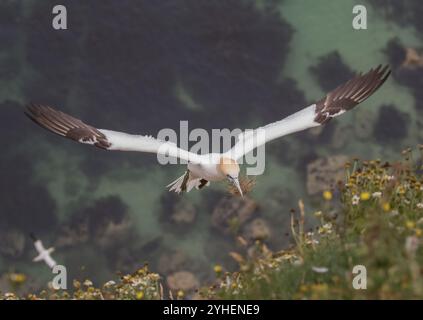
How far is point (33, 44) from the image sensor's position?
26.9 m

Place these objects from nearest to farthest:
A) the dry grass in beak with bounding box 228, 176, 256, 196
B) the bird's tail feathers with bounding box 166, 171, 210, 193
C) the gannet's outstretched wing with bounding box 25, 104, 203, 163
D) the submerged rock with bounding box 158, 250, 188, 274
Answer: the dry grass in beak with bounding box 228, 176, 256, 196 → the gannet's outstretched wing with bounding box 25, 104, 203, 163 → the bird's tail feathers with bounding box 166, 171, 210, 193 → the submerged rock with bounding box 158, 250, 188, 274

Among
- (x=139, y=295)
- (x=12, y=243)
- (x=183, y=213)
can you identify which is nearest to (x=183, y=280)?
(x=183, y=213)

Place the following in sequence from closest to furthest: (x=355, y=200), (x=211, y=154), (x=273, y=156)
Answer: (x=355, y=200) < (x=211, y=154) < (x=273, y=156)

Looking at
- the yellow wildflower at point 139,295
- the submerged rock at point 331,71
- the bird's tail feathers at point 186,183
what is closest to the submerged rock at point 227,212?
the submerged rock at point 331,71

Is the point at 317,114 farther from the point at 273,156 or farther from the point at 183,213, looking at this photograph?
the point at 273,156

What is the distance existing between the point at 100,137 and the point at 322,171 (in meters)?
13.3

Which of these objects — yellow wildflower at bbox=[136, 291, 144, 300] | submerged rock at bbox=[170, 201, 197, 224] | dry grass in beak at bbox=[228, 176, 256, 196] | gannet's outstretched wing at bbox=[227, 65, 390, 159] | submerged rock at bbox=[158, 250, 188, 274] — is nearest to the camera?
yellow wildflower at bbox=[136, 291, 144, 300]

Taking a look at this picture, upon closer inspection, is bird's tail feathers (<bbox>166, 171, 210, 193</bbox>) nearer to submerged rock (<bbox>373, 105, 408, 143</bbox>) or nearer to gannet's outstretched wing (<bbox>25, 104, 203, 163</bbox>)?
gannet's outstretched wing (<bbox>25, 104, 203, 163</bbox>)

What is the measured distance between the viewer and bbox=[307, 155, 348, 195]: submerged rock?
24.0 metres

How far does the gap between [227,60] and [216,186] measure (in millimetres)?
Answer: 5309

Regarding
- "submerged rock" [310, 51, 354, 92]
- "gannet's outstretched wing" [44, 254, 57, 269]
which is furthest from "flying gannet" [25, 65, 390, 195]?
"submerged rock" [310, 51, 354, 92]

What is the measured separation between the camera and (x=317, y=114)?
1306 centimetres

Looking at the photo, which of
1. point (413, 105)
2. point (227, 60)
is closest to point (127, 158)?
point (227, 60)

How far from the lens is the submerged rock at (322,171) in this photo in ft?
78.6
